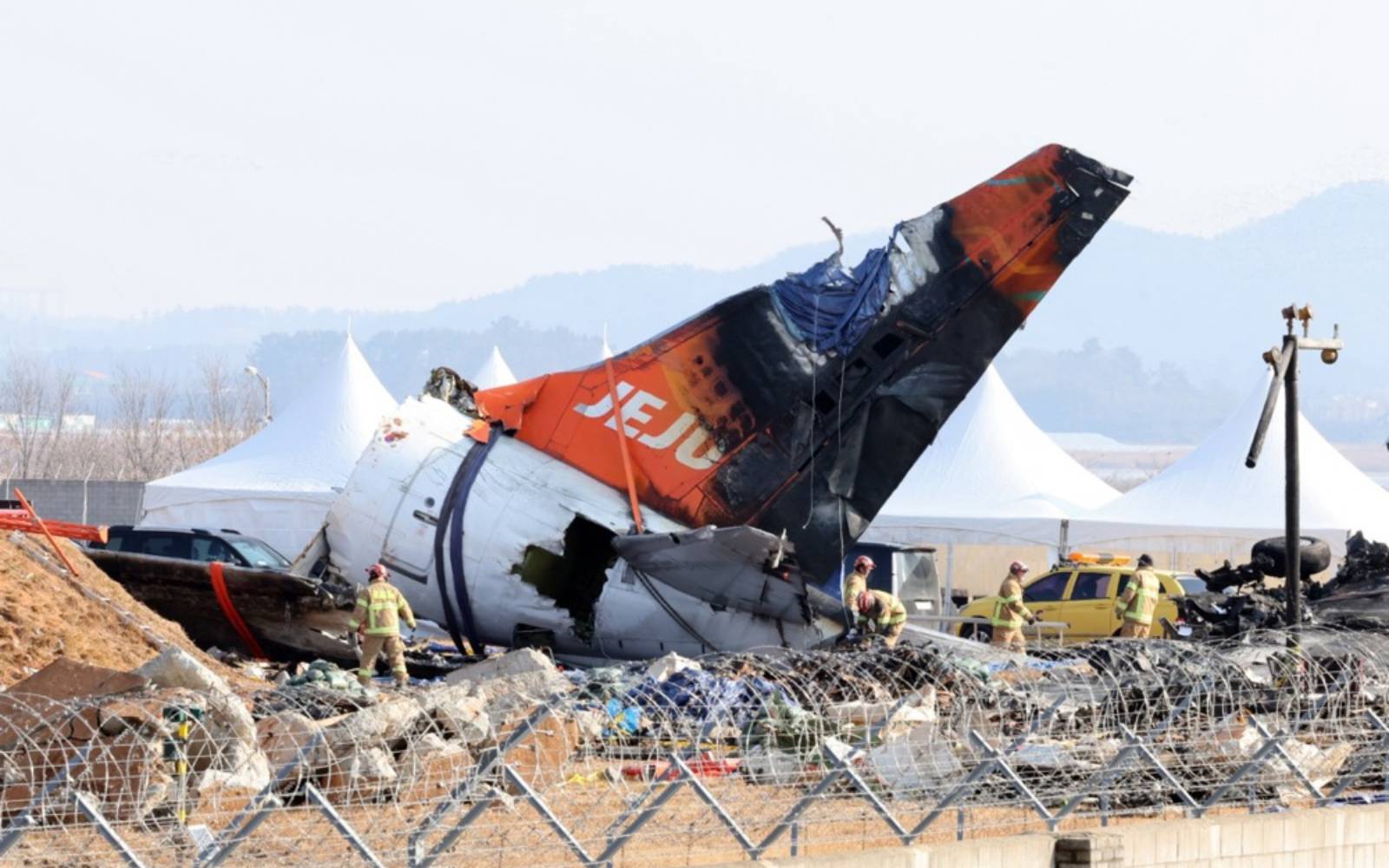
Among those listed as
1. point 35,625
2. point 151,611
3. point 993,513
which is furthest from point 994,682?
point 993,513

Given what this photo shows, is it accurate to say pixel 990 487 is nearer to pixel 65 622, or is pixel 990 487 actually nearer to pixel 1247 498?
pixel 1247 498

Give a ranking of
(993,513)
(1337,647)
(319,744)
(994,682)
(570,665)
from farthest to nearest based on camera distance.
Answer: (993,513) → (570,665) → (1337,647) → (994,682) → (319,744)

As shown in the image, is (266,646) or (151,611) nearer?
(151,611)

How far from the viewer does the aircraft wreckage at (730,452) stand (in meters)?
21.2

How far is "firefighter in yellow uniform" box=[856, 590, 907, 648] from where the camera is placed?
2072 centimetres

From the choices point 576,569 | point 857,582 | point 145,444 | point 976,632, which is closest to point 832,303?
point 857,582

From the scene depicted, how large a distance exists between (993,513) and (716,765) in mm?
30413

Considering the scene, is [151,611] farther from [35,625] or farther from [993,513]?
[993,513]

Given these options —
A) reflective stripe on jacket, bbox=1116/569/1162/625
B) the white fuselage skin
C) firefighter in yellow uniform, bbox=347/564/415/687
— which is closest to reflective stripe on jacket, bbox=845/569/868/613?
the white fuselage skin

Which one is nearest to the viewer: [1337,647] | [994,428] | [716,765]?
[716,765]

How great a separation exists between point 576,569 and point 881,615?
325 cm

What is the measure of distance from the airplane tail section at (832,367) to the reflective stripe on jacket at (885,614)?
3.03 ft

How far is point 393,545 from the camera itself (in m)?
21.5

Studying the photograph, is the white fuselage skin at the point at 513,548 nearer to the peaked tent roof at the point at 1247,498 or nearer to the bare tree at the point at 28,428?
the peaked tent roof at the point at 1247,498
